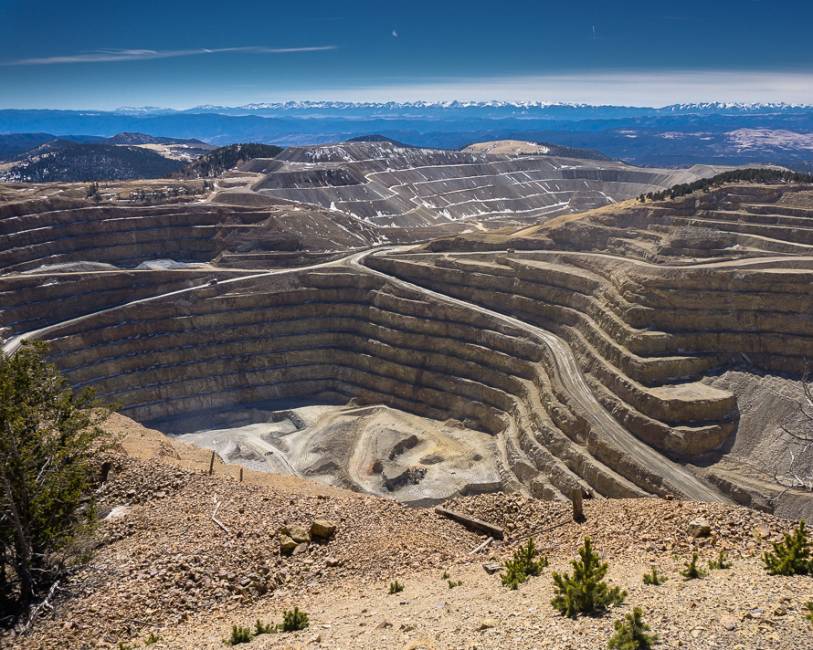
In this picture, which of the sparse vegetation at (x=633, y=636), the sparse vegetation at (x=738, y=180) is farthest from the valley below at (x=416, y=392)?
the sparse vegetation at (x=738, y=180)

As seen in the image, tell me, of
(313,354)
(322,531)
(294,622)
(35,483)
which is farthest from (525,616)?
(313,354)

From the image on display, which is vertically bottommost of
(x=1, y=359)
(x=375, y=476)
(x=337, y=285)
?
(x=375, y=476)

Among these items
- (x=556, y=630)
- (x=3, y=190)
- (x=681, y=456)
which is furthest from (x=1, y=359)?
(x=3, y=190)

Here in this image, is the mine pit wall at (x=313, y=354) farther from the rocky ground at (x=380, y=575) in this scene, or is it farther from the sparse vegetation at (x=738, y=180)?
the rocky ground at (x=380, y=575)

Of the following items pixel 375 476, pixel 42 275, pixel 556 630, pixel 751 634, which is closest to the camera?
pixel 751 634

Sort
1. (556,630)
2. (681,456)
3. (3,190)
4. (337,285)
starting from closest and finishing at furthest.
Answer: (556,630) → (681,456) → (337,285) → (3,190)

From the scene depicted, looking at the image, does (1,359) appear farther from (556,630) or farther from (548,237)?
(548,237)

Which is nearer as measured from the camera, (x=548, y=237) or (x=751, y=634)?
(x=751, y=634)
